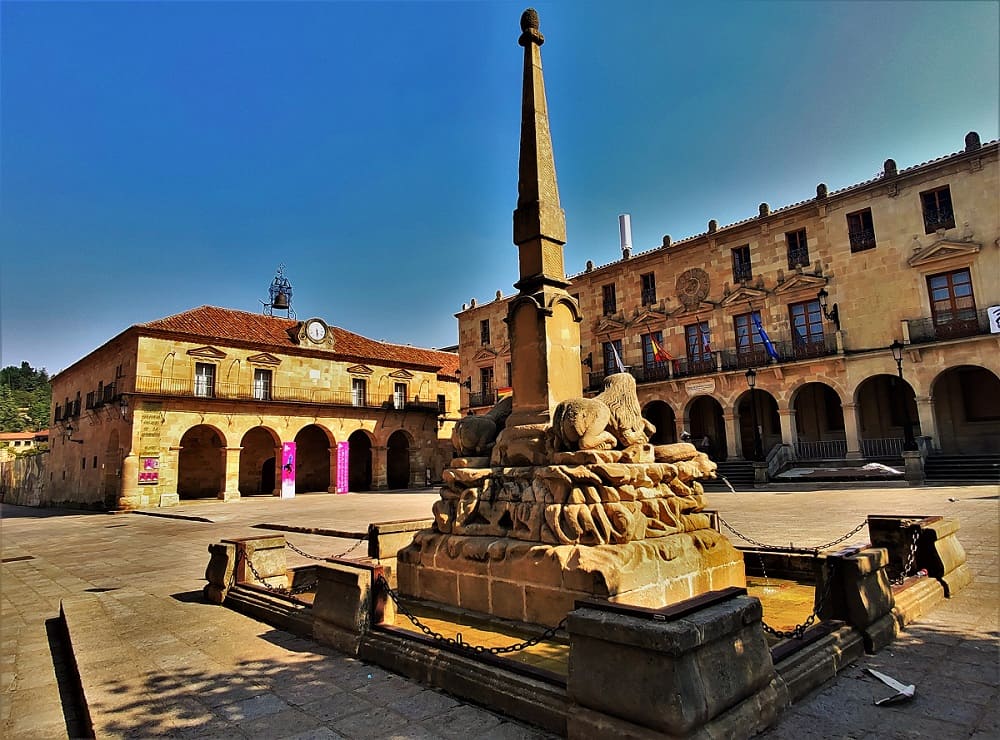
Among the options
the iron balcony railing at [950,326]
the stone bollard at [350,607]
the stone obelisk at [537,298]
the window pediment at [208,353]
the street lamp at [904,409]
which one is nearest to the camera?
the stone bollard at [350,607]

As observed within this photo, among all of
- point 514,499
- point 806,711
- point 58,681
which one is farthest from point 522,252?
point 58,681

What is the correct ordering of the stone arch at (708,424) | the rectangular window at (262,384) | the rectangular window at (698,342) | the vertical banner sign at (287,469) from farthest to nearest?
the rectangular window at (262,384) → the vertical banner sign at (287,469) → the stone arch at (708,424) → the rectangular window at (698,342)

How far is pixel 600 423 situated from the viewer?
489 cm

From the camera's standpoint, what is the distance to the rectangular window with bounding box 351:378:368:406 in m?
31.2

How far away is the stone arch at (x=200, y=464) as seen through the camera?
28578mm

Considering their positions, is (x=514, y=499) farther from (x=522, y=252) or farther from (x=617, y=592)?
(x=522, y=252)

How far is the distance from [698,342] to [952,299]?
897cm

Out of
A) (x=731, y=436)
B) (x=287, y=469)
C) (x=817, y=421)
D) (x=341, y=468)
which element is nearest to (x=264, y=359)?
(x=287, y=469)

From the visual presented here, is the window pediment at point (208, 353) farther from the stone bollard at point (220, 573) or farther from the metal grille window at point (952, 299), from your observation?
the metal grille window at point (952, 299)

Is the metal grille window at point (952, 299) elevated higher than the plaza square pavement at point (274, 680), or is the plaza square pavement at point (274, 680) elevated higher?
the metal grille window at point (952, 299)

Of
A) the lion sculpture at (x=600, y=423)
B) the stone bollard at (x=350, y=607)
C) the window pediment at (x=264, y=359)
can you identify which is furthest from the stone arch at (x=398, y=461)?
the stone bollard at (x=350, y=607)

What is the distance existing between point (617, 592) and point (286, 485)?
26.0 meters

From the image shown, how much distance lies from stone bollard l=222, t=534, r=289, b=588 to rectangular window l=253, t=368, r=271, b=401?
22.9 m

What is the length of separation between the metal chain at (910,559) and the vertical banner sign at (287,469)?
84.9 ft
